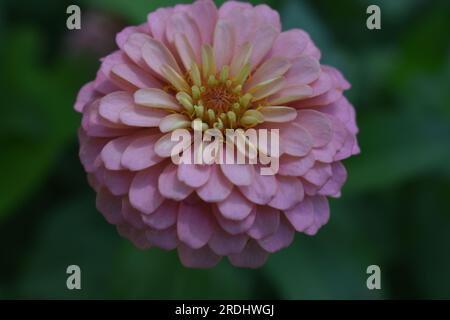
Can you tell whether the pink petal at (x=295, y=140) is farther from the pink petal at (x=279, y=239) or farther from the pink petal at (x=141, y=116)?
the pink petal at (x=141, y=116)

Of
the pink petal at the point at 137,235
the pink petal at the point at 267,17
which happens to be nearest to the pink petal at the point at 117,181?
the pink petal at the point at 137,235

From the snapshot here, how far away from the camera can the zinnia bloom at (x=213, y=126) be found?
1.25m

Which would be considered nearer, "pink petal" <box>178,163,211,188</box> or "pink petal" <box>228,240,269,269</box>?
"pink petal" <box>178,163,211,188</box>

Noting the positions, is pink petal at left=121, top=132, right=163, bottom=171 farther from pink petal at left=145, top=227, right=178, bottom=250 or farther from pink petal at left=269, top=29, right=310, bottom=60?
pink petal at left=269, top=29, right=310, bottom=60

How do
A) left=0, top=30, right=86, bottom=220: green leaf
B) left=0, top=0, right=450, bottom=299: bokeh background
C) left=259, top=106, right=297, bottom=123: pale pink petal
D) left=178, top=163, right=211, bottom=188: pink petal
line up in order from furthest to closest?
left=0, top=30, right=86, bottom=220: green leaf < left=0, top=0, right=450, bottom=299: bokeh background < left=259, top=106, right=297, bottom=123: pale pink petal < left=178, top=163, right=211, bottom=188: pink petal

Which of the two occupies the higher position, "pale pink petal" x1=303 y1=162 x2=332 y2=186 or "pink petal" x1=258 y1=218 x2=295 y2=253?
"pale pink petal" x1=303 y1=162 x2=332 y2=186

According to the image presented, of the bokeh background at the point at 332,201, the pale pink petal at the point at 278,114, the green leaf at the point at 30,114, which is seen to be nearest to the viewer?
the pale pink petal at the point at 278,114

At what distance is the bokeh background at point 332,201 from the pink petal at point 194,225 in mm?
472

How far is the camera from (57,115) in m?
2.14

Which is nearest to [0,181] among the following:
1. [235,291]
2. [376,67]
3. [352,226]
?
[235,291]

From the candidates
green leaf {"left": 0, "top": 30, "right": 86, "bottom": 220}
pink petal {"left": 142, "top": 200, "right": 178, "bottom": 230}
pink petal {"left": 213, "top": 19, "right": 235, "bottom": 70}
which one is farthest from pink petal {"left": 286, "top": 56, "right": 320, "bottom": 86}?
green leaf {"left": 0, "top": 30, "right": 86, "bottom": 220}

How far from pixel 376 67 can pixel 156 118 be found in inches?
44.2

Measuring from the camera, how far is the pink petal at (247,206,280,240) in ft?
4.17
